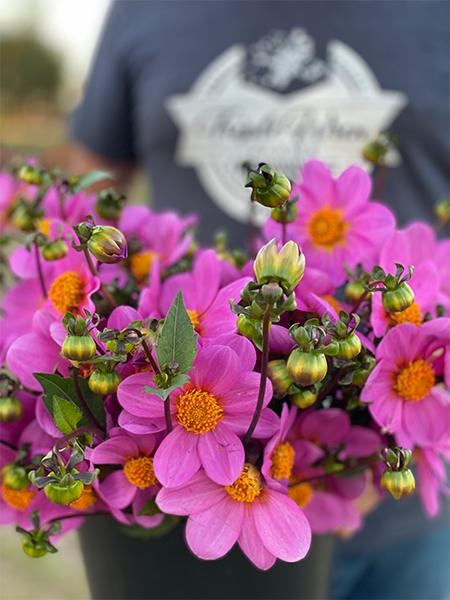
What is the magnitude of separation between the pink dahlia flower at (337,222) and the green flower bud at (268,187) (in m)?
0.08

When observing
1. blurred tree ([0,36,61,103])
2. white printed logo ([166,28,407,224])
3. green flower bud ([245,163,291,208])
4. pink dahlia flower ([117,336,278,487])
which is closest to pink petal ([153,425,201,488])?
pink dahlia flower ([117,336,278,487])

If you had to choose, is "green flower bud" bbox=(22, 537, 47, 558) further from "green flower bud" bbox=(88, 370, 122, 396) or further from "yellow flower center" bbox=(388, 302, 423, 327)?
"yellow flower center" bbox=(388, 302, 423, 327)

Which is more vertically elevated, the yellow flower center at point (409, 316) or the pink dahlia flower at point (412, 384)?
the yellow flower center at point (409, 316)

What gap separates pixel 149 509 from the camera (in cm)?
25

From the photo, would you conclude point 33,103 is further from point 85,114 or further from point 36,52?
point 85,114

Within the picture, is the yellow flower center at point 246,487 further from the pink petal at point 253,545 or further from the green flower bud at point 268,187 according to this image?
the green flower bud at point 268,187

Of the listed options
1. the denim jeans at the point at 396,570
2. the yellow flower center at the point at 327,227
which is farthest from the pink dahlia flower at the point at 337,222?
the denim jeans at the point at 396,570

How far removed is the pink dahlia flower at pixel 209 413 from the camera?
0.73 ft

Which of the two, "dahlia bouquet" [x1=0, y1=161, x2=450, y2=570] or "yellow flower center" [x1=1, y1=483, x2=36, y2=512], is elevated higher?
"dahlia bouquet" [x1=0, y1=161, x2=450, y2=570]

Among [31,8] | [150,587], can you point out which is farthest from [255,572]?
[31,8]

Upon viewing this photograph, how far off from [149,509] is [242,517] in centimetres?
4

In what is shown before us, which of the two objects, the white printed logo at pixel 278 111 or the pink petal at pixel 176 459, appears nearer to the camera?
the pink petal at pixel 176 459

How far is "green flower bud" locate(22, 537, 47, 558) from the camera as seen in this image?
0.25 meters

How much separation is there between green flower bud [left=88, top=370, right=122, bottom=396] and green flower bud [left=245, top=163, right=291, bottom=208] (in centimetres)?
9
